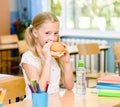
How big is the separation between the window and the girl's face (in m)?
5.22

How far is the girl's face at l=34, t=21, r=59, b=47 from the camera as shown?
2.50m

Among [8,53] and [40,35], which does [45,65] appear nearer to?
[40,35]

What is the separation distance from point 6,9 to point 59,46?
5.74 metres

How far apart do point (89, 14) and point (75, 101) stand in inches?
233

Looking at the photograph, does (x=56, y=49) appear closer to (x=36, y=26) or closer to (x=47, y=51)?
(x=47, y=51)

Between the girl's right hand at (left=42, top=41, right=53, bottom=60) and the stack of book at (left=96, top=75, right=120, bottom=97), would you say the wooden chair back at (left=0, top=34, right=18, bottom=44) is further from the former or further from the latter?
the stack of book at (left=96, top=75, right=120, bottom=97)

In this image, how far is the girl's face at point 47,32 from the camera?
2.50m

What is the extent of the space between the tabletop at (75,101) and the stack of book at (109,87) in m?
0.04

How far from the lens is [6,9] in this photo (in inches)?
314

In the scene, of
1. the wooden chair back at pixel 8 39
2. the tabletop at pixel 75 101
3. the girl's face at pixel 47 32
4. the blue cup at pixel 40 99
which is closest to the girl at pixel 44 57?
the girl's face at pixel 47 32

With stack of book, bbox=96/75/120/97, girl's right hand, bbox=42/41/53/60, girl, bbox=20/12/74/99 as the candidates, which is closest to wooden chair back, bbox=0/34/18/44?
girl, bbox=20/12/74/99

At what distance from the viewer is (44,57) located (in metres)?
2.50

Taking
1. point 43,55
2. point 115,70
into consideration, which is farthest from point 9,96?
point 115,70

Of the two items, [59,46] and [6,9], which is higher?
[6,9]
